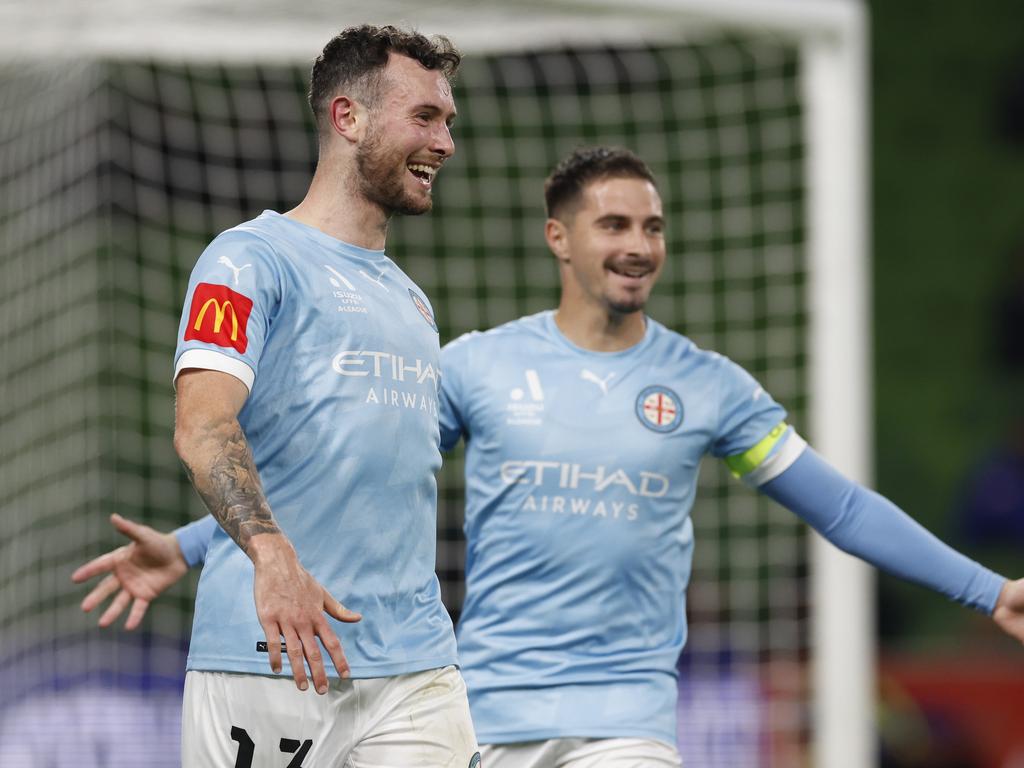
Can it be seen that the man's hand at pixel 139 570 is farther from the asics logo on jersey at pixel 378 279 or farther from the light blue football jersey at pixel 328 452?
the asics logo on jersey at pixel 378 279

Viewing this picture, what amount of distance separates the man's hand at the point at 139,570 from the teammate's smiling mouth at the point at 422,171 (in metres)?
1.07

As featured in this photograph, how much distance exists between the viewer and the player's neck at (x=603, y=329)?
458 cm

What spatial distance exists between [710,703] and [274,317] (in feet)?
15.3

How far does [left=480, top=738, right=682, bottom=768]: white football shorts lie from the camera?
411 centimetres

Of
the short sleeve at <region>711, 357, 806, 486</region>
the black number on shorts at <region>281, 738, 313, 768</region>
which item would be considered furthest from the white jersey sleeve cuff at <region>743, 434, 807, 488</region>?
the black number on shorts at <region>281, 738, 313, 768</region>

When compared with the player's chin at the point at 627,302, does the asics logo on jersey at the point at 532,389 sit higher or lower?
lower

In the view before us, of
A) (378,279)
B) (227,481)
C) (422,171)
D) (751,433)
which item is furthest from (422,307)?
(751,433)

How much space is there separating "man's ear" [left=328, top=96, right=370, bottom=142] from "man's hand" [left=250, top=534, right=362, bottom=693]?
91cm

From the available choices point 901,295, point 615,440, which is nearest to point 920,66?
point 901,295

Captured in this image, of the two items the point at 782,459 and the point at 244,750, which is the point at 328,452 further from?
the point at 782,459

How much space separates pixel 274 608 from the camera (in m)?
2.66

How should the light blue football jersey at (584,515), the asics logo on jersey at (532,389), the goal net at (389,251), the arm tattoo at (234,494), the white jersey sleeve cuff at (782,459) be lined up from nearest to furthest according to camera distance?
the arm tattoo at (234,494)
the light blue football jersey at (584,515)
the white jersey sleeve cuff at (782,459)
the asics logo on jersey at (532,389)
the goal net at (389,251)

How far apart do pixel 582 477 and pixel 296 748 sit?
1.47 m

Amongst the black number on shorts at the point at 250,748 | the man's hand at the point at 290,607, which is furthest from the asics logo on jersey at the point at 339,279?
the black number on shorts at the point at 250,748
